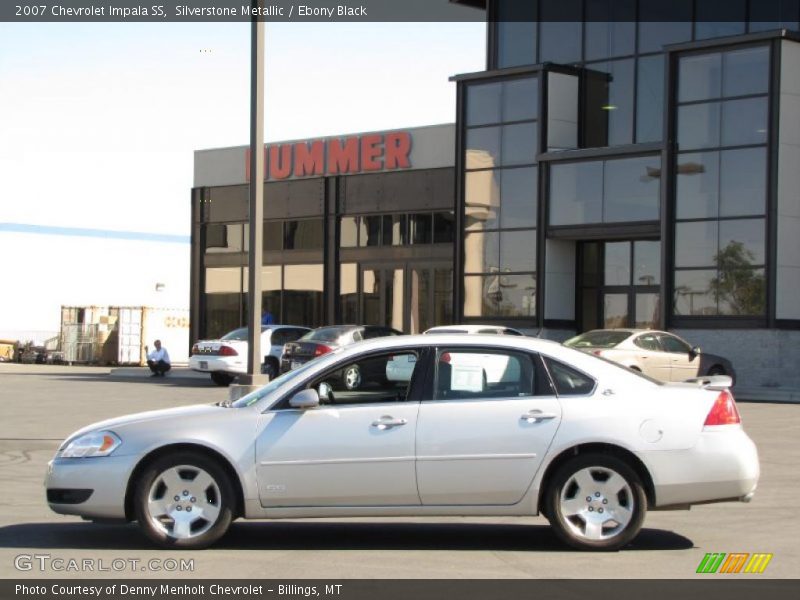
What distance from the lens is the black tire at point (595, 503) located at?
28.7ft

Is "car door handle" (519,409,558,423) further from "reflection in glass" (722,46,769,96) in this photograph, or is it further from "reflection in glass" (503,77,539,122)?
"reflection in glass" (503,77,539,122)

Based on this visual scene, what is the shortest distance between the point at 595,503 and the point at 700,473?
0.76 metres

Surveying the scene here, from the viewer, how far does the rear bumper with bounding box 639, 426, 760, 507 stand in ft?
28.8

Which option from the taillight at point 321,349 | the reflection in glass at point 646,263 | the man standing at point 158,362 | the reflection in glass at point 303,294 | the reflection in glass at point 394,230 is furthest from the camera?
the reflection in glass at point 303,294

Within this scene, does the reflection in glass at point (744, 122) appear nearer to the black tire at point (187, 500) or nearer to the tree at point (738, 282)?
the tree at point (738, 282)

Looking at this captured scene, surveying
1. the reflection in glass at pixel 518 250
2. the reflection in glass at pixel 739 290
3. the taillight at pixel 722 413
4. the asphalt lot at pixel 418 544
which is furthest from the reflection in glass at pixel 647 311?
the taillight at pixel 722 413

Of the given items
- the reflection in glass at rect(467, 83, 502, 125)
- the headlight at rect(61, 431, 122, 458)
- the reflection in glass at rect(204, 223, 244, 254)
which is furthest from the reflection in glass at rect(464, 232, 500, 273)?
the headlight at rect(61, 431, 122, 458)

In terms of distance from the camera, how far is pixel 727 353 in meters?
30.0

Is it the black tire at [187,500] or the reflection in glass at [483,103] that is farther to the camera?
the reflection in glass at [483,103]

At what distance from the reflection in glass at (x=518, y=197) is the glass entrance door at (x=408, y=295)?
4153 millimetres

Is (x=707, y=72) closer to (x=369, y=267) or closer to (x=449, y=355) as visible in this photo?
(x=369, y=267)

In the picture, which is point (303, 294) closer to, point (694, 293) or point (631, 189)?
point (631, 189)

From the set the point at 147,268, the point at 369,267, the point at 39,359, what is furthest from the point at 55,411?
the point at 147,268
